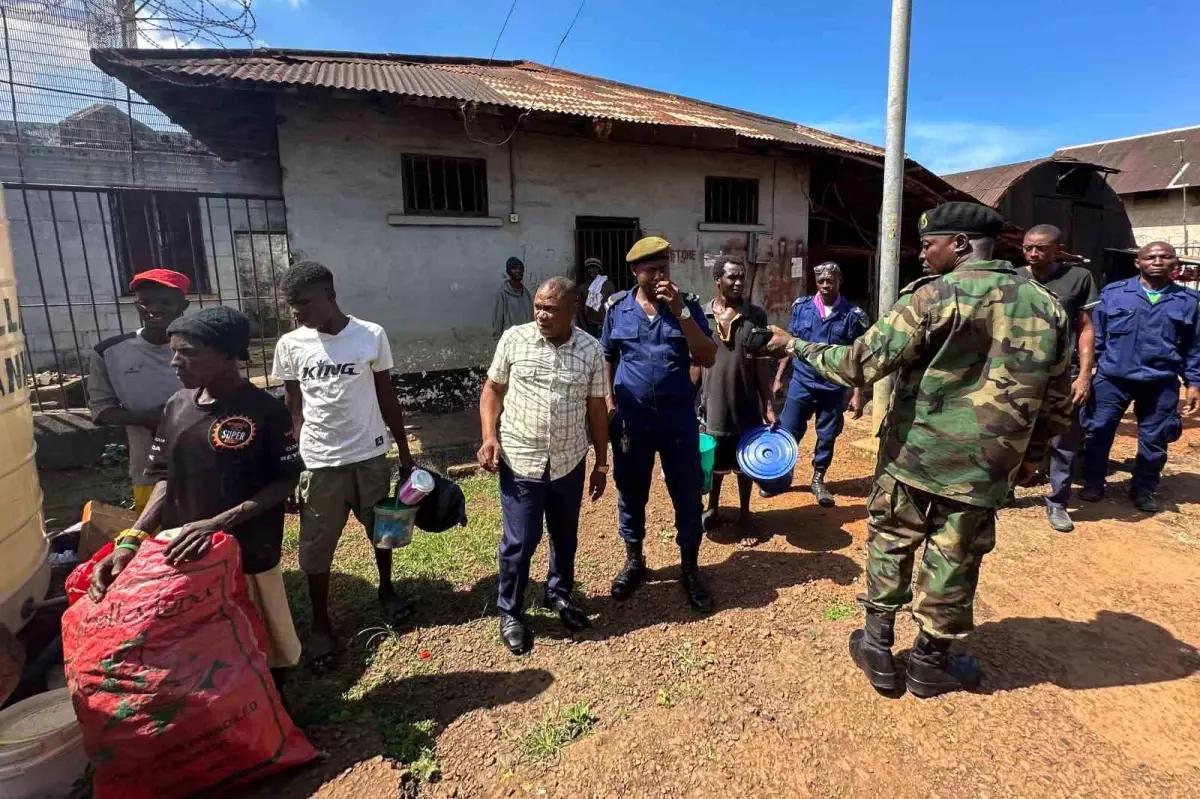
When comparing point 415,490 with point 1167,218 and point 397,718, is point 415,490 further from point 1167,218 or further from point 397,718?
point 1167,218

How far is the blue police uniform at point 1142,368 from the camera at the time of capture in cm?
420

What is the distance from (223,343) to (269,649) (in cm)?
121

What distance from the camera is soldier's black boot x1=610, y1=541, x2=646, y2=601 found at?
327cm

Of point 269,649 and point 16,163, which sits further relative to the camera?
point 16,163

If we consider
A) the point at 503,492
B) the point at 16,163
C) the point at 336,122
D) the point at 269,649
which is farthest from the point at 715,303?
the point at 16,163

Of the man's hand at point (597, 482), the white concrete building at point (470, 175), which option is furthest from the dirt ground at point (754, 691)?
the white concrete building at point (470, 175)

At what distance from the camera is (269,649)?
2.38 metres

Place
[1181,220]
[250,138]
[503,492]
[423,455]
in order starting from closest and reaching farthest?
[503,492]
[423,455]
[250,138]
[1181,220]

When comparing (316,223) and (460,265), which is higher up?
(316,223)

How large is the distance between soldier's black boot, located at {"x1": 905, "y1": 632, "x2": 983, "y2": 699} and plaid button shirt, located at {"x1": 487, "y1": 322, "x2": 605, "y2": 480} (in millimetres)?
1654

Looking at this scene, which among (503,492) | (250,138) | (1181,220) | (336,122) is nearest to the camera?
(503,492)

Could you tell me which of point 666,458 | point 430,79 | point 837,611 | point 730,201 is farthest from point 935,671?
point 730,201

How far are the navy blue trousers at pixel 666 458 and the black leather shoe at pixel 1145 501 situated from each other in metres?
3.63

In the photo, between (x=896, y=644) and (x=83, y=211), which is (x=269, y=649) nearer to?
(x=896, y=644)
